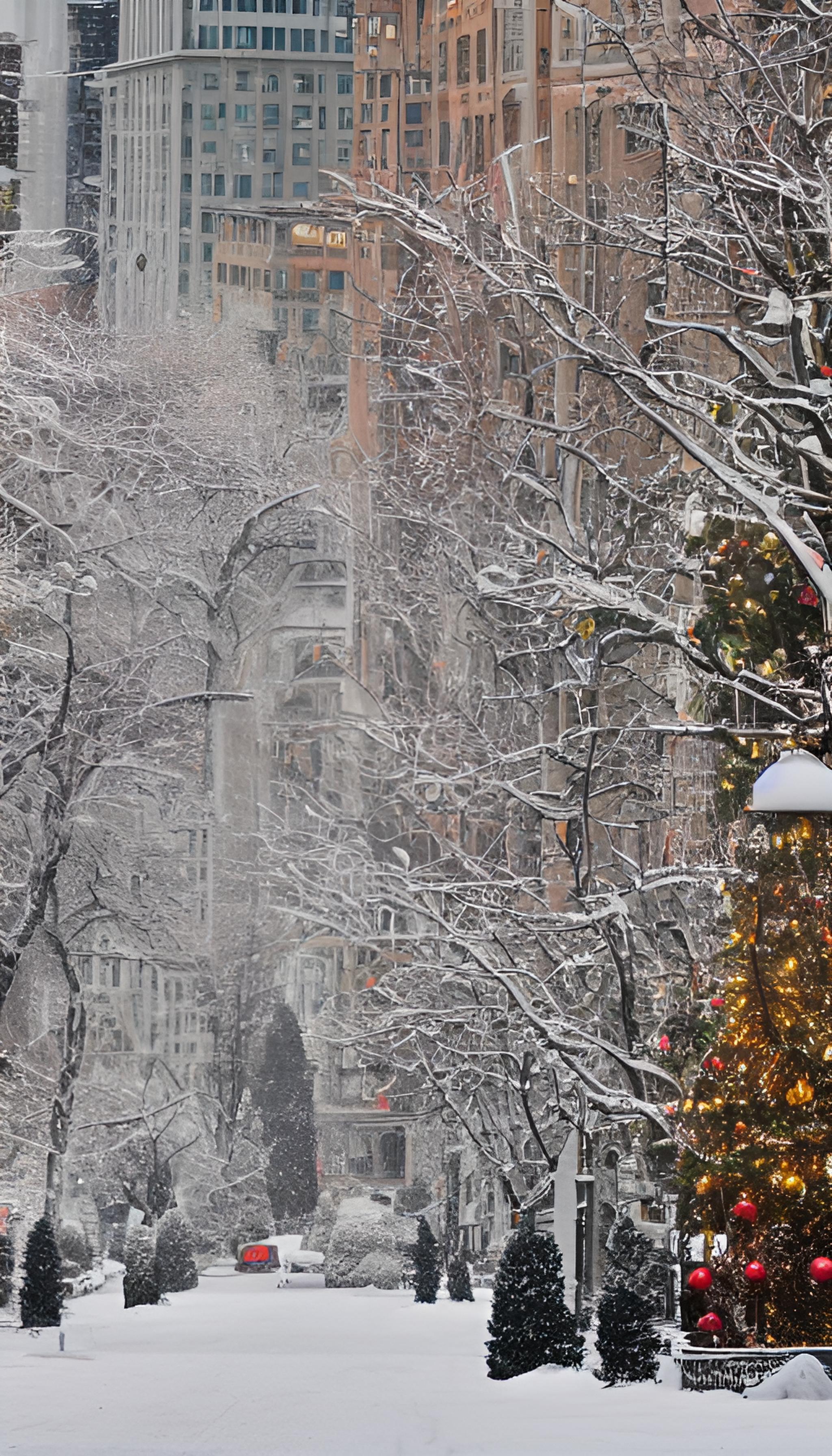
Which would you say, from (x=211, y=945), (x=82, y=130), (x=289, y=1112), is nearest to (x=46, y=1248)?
(x=211, y=945)

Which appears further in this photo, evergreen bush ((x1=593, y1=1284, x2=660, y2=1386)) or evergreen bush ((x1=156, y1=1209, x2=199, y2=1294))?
evergreen bush ((x1=156, y1=1209, x2=199, y2=1294))

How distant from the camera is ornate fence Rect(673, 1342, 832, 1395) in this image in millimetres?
14680

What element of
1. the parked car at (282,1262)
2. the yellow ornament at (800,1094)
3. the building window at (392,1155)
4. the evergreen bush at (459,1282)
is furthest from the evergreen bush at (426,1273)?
the building window at (392,1155)

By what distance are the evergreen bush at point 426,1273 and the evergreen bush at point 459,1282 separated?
257 millimetres

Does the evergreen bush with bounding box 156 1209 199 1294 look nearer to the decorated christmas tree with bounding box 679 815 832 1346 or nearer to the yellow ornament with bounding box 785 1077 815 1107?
the decorated christmas tree with bounding box 679 815 832 1346

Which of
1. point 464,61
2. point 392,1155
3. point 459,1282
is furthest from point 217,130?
point 459,1282

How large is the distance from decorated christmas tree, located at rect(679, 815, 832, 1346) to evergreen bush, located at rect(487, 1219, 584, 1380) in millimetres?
5821

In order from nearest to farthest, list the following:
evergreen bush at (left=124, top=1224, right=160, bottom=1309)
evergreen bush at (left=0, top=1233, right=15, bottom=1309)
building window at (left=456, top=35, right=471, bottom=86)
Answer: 1. evergreen bush at (left=0, top=1233, right=15, bottom=1309)
2. evergreen bush at (left=124, top=1224, right=160, bottom=1309)
3. building window at (left=456, top=35, right=471, bottom=86)

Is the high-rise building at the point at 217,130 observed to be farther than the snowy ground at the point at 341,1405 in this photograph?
Yes

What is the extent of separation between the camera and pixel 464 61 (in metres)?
81.1

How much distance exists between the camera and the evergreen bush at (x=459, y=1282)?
4028cm

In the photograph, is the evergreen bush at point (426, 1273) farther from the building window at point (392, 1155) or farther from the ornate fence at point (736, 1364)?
the building window at point (392, 1155)

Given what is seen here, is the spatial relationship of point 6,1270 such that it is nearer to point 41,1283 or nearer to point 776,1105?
point 41,1283

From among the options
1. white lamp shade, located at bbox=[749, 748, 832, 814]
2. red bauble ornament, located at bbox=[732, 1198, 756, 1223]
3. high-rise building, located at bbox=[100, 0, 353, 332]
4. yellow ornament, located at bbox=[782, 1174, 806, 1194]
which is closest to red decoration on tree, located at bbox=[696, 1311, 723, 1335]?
red bauble ornament, located at bbox=[732, 1198, 756, 1223]
